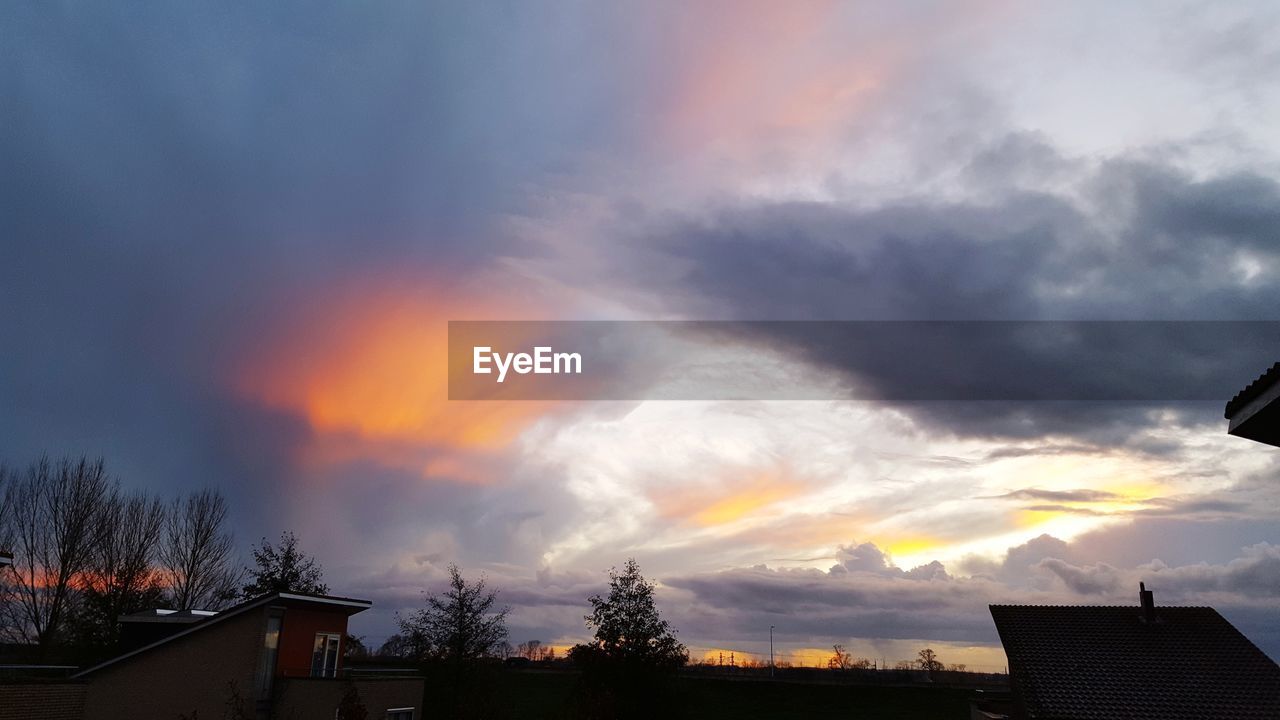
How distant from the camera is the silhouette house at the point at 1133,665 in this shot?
32.8m

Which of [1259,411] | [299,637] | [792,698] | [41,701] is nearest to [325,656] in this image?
[299,637]

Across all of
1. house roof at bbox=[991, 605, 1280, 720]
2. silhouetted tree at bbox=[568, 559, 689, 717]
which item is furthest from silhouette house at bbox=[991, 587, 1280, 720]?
silhouetted tree at bbox=[568, 559, 689, 717]

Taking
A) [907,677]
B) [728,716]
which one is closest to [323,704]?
[728,716]

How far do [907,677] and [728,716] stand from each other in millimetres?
35135

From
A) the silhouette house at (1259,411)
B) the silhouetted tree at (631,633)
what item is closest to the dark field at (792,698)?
the silhouetted tree at (631,633)

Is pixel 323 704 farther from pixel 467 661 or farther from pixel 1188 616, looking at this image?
pixel 1188 616

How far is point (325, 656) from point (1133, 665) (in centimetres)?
3386

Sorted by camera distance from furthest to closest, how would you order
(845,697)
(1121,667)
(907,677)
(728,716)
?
(907,677) → (845,697) → (728,716) → (1121,667)

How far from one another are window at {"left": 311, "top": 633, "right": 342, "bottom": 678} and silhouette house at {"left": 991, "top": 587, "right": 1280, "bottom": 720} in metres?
28.2

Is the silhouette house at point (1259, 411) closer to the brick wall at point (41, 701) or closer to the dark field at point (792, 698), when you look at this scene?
the brick wall at point (41, 701)

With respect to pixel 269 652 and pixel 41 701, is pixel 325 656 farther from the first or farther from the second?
pixel 41 701

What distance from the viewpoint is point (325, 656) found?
32.3 metres

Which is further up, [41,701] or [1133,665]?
[1133,665]

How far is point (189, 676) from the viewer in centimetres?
2956
